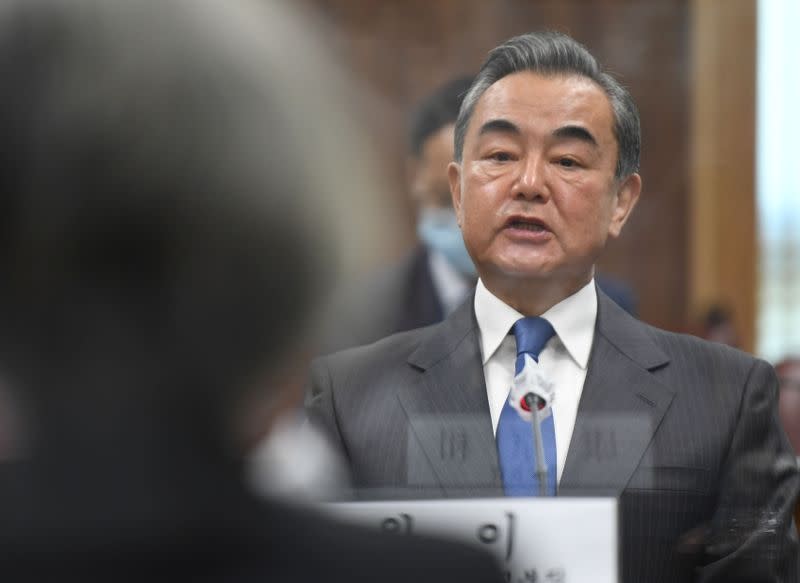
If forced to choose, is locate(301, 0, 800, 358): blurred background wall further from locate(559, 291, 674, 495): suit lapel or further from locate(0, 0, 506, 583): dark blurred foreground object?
locate(0, 0, 506, 583): dark blurred foreground object

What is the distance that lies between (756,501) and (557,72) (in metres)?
0.56

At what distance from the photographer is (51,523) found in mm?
686

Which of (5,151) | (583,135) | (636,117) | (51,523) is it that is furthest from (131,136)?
(636,117)

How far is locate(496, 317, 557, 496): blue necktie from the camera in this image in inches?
55.1

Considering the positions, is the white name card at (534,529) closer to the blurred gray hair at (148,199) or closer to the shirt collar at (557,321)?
the shirt collar at (557,321)

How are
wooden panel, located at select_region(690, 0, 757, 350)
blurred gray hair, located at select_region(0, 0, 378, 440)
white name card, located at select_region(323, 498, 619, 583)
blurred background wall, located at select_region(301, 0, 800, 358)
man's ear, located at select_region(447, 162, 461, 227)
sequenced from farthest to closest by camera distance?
1. wooden panel, located at select_region(690, 0, 757, 350)
2. blurred background wall, located at select_region(301, 0, 800, 358)
3. man's ear, located at select_region(447, 162, 461, 227)
4. white name card, located at select_region(323, 498, 619, 583)
5. blurred gray hair, located at select_region(0, 0, 378, 440)

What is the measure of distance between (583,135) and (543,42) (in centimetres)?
13

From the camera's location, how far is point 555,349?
1.47 meters

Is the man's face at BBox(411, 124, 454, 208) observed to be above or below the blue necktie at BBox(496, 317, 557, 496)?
above

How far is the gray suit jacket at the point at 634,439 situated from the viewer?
1417 mm

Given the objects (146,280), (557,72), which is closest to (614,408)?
(557,72)

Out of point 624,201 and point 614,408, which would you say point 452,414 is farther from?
point 624,201

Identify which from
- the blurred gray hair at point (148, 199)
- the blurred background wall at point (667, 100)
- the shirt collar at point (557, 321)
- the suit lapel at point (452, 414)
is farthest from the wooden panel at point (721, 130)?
the blurred gray hair at point (148, 199)

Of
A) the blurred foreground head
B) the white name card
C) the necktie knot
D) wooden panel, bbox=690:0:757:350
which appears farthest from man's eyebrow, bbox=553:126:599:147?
the blurred foreground head
